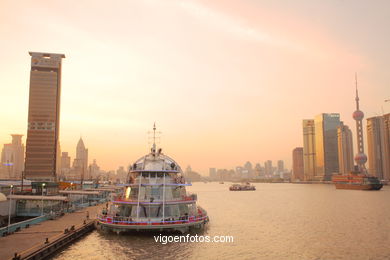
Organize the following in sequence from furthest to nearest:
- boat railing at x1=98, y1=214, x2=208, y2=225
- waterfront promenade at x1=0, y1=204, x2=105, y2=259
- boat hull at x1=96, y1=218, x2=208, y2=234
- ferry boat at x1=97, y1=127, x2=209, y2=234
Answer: ferry boat at x1=97, y1=127, x2=209, y2=234, boat railing at x1=98, y1=214, x2=208, y2=225, boat hull at x1=96, y1=218, x2=208, y2=234, waterfront promenade at x1=0, y1=204, x2=105, y2=259

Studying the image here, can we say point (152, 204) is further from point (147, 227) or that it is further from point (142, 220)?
point (147, 227)

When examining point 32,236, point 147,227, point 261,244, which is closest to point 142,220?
point 147,227

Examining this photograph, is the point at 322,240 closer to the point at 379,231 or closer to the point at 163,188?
the point at 379,231

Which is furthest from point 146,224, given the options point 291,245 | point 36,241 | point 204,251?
point 291,245

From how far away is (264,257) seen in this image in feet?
119

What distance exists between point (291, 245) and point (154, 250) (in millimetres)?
18065

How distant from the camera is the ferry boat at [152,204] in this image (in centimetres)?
4175

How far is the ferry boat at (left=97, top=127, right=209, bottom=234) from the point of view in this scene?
41750 millimetres

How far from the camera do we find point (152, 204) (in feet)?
142

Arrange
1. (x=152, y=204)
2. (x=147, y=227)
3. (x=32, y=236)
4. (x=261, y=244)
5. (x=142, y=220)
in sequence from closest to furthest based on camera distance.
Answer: (x=32, y=236), (x=147, y=227), (x=142, y=220), (x=261, y=244), (x=152, y=204)

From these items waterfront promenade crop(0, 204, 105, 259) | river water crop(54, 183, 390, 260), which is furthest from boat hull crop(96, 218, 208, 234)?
waterfront promenade crop(0, 204, 105, 259)

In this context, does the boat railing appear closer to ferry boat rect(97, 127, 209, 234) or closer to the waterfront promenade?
ferry boat rect(97, 127, 209, 234)

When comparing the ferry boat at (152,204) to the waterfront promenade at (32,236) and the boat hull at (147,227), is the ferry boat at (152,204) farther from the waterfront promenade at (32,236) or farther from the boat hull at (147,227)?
the waterfront promenade at (32,236)

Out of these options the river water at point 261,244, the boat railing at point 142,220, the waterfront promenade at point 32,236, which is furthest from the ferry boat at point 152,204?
the waterfront promenade at point 32,236
